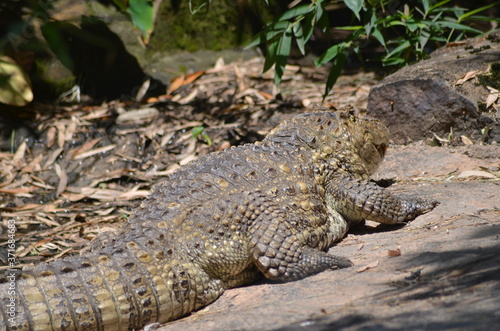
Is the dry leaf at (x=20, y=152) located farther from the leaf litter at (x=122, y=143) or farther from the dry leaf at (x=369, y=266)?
the dry leaf at (x=369, y=266)

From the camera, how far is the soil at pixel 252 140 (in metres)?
2.55

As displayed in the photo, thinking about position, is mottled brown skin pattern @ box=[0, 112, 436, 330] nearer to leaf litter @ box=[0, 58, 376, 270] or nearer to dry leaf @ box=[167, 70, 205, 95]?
leaf litter @ box=[0, 58, 376, 270]

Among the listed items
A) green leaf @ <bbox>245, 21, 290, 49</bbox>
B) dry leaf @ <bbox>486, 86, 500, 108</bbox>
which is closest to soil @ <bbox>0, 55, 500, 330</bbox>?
dry leaf @ <bbox>486, 86, 500, 108</bbox>

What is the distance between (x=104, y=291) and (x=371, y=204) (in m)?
2.07

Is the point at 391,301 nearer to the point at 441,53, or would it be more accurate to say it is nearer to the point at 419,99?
the point at 419,99

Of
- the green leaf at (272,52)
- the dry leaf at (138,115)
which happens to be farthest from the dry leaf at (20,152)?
the green leaf at (272,52)

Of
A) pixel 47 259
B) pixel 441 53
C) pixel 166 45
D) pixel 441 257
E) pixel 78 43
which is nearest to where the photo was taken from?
pixel 441 257

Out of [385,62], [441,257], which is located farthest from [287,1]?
[441,257]

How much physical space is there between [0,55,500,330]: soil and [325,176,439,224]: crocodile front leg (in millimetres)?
99

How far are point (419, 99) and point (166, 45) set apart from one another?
4.99 m

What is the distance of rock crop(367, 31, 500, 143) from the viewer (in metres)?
5.54

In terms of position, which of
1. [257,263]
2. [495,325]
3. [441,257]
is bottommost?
[257,263]

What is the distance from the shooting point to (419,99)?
5.76 meters

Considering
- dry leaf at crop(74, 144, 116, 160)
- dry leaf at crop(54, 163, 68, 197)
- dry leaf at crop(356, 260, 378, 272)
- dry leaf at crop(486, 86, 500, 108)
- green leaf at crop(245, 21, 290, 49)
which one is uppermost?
green leaf at crop(245, 21, 290, 49)
